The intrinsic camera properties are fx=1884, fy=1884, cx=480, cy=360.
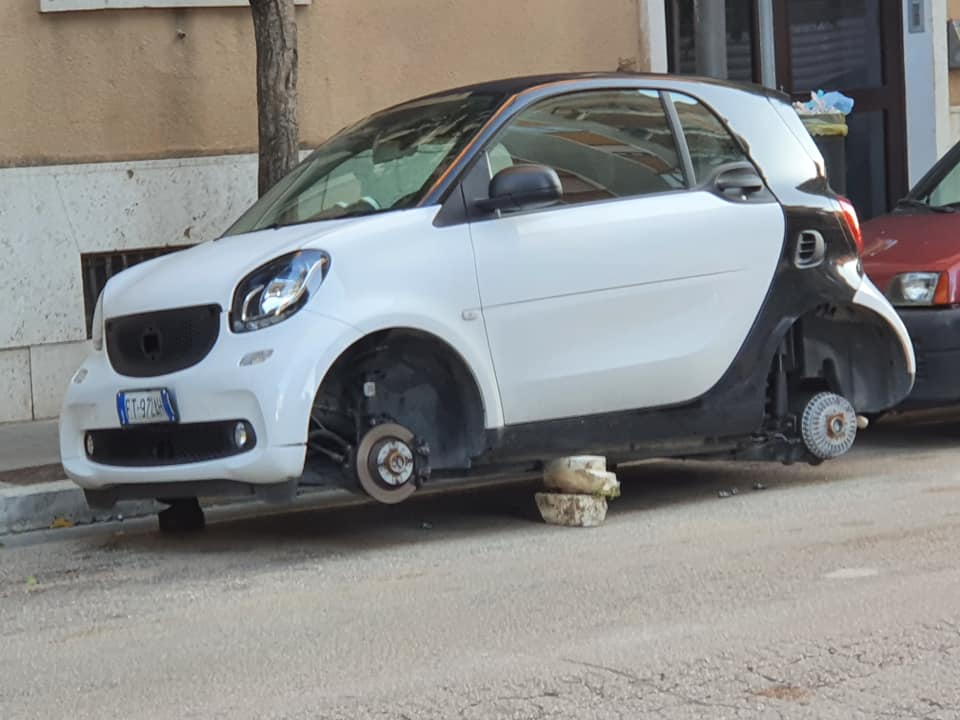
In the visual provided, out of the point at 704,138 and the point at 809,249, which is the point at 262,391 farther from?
the point at 809,249

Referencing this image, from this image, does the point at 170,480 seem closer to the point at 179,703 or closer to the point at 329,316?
the point at 329,316

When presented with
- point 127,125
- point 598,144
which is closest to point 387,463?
point 598,144

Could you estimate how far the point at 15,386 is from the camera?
12102 millimetres

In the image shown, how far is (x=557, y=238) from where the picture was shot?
295 inches

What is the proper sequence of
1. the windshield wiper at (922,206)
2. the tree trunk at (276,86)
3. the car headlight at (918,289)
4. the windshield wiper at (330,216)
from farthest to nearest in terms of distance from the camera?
the tree trunk at (276,86) → the windshield wiper at (922,206) → the car headlight at (918,289) → the windshield wiper at (330,216)

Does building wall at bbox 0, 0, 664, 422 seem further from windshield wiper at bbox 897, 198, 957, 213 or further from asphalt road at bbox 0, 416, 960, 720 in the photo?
windshield wiper at bbox 897, 198, 957, 213

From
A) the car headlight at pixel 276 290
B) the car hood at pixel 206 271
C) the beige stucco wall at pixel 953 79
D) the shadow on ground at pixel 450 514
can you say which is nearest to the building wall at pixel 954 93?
the beige stucco wall at pixel 953 79

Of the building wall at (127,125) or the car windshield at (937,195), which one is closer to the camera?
the car windshield at (937,195)

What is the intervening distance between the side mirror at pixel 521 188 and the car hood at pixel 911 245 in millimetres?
2704

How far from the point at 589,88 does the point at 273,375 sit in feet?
6.69

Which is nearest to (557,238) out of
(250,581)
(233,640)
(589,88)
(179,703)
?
(589,88)

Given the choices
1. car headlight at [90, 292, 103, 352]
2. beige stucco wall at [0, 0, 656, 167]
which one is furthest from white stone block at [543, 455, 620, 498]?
beige stucco wall at [0, 0, 656, 167]

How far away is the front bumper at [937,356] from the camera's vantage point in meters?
9.11

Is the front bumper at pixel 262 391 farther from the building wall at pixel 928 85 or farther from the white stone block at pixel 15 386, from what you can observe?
the building wall at pixel 928 85
